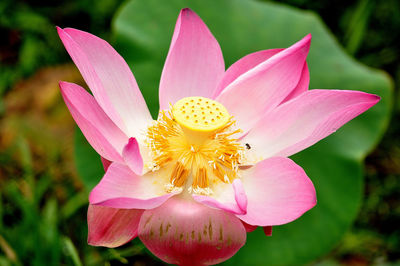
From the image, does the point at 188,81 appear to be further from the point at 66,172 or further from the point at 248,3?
the point at 66,172

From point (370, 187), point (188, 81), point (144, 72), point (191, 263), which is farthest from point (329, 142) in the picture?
point (370, 187)

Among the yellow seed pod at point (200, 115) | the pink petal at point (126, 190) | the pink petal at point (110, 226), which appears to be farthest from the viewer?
the yellow seed pod at point (200, 115)

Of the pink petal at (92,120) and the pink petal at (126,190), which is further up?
the pink petal at (92,120)

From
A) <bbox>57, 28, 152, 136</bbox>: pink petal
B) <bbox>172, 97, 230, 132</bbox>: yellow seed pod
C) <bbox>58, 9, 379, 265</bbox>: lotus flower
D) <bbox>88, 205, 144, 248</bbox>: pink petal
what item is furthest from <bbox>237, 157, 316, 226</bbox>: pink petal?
<bbox>57, 28, 152, 136</bbox>: pink petal

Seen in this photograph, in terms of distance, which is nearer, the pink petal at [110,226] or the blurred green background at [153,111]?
the pink petal at [110,226]

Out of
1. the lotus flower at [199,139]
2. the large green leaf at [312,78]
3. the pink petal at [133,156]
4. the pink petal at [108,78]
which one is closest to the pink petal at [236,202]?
the lotus flower at [199,139]

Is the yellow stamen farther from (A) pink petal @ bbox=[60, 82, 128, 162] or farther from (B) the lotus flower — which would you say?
(A) pink petal @ bbox=[60, 82, 128, 162]

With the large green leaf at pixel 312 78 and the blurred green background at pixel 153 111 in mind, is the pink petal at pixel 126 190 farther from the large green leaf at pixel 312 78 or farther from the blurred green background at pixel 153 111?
the large green leaf at pixel 312 78
